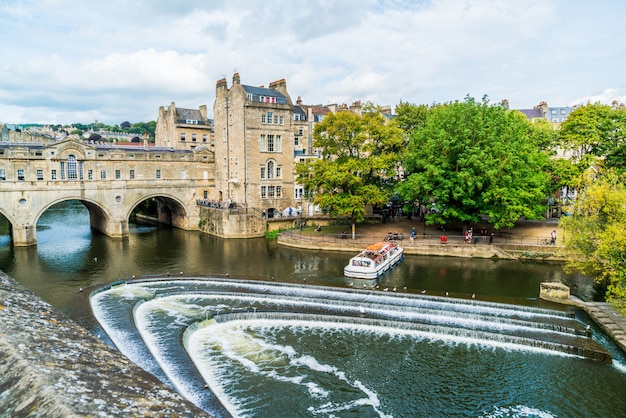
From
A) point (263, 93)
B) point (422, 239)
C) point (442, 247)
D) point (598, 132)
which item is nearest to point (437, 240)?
point (422, 239)

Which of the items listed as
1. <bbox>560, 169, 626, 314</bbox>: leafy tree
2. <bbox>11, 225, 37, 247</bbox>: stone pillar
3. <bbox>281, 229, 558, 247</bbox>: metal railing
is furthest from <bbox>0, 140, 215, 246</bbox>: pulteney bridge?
<bbox>560, 169, 626, 314</bbox>: leafy tree

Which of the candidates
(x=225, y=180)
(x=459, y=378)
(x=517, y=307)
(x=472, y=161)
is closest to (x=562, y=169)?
(x=472, y=161)

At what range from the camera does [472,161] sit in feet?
126

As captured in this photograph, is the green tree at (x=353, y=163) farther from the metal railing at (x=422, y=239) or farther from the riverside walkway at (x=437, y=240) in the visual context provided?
the riverside walkway at (x=437, y=240)

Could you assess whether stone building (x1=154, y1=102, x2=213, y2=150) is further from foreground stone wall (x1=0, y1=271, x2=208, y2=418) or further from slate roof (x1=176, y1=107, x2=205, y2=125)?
foreground stone wall (x1=0, y1=271, x2=208, y2=418)

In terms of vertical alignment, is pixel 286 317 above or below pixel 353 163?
below

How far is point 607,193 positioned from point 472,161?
15.2 m

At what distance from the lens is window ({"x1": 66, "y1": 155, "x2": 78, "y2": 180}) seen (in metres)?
46.3

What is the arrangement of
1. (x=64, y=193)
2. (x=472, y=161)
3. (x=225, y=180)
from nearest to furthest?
1. (x=472, y=161)
2. (x=64, y=193)
3. (x=225, y=180)

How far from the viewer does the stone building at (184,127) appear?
230ft

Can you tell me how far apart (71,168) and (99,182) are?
2.99 m

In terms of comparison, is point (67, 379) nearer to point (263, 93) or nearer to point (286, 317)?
point (286, 317)

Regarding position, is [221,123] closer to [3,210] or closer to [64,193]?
[64,193]

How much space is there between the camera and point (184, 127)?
70.7m
